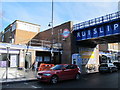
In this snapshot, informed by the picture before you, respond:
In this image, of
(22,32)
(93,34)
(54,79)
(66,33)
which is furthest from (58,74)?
(22,32)

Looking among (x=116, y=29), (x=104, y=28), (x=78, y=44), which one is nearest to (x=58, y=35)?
(x=78, y=44)

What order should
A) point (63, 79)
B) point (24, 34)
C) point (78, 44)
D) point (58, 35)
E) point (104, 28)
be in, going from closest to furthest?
point (63, 79) < point (104, 28) < point (78, 44) < point (58, 35) < point (24, 34)

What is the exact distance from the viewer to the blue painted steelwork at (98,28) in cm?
1730

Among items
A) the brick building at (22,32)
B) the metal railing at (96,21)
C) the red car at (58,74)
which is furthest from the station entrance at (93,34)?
the brick building at (22,32)

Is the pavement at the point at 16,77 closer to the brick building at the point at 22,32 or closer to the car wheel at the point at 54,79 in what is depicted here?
the car wheel at the point at 54,79

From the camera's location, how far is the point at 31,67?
65.7 feet

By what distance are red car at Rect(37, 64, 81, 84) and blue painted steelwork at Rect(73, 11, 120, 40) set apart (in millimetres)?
9414

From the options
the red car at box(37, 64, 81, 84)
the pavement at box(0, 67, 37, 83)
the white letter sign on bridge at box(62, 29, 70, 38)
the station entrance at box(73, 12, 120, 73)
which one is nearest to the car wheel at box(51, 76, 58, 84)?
the red car at box(37, 64, 81, 84)

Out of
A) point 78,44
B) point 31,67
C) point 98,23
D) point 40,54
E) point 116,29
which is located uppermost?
point 98,23

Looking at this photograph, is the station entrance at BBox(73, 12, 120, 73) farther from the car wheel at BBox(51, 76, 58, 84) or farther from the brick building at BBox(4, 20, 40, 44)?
the brick building at BBox(4, 20, 40, 44)

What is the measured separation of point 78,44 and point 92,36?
4110 mm

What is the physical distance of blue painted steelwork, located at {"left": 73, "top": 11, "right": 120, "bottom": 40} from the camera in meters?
17.3

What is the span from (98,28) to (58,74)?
12.4 m

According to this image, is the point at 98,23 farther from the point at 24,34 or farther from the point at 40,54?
the point at 24,34
